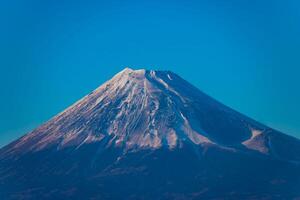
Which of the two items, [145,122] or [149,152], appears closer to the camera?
[149,152]

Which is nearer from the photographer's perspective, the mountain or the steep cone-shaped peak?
the mountain

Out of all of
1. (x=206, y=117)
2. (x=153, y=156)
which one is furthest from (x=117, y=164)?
(x=206, y=117)

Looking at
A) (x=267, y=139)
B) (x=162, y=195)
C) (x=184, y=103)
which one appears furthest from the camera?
(x=184, y=103)

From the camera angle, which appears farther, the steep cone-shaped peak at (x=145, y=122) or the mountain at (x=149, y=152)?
the steep cone-shaped peak at (x=145, y=122)

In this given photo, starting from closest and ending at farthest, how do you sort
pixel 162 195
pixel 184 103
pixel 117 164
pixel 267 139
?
1. pixel 162 195
2. pixel 117 164
3. pixel 267 139
4. pixel 184 103

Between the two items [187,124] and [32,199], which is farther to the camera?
[187,124]

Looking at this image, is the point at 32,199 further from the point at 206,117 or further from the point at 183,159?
the point at 206,117

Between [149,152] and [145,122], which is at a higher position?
[145,122]

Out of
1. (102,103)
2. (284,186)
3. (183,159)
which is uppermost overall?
(102,103)
